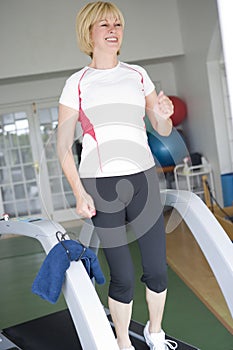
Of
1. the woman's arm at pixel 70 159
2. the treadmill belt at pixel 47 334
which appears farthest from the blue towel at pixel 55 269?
the treadmill belt at pixel 47 334

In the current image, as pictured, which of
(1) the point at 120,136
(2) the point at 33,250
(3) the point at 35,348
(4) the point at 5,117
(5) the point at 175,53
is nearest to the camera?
(1) the point at 120,136

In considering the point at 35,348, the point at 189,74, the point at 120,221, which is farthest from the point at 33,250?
the point at 120,221

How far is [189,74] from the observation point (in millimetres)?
7520

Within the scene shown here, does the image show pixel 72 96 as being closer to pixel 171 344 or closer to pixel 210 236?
pixel 210 236

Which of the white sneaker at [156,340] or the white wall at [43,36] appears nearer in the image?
the white sneaker at [156,340]

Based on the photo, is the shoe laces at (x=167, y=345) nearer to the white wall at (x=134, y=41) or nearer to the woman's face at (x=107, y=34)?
the woman's face at (x=107, y=34)

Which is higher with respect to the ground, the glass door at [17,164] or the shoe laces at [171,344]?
the glass door at [17,164]

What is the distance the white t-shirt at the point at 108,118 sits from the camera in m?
1.83

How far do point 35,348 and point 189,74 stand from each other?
5468 mm

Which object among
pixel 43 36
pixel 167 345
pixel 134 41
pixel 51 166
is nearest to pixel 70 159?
pixel 167 345

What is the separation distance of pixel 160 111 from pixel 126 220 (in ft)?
1.35

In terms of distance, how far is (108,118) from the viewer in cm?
183

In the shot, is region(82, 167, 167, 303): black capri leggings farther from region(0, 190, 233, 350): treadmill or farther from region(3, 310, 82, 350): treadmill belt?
region(3, 310, 82, 350): treadmill belt

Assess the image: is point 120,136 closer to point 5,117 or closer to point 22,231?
point 22,231
